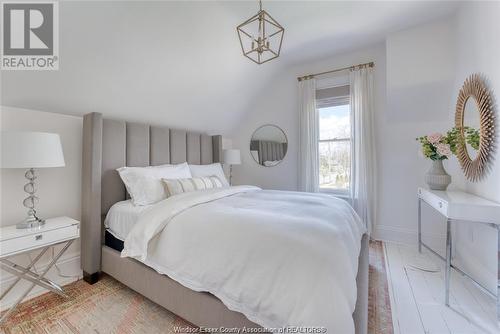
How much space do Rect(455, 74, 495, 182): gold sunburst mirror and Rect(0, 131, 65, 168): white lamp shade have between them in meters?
3.39

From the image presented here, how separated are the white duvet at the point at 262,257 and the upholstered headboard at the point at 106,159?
0.64 meters

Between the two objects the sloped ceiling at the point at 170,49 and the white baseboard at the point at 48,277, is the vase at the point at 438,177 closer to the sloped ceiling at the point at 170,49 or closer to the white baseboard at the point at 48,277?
the sloped ceiling at the point at 170,49

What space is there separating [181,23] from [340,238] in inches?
94.1

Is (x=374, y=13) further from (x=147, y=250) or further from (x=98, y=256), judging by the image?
(x=98, y=256)

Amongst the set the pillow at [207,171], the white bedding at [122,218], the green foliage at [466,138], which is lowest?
the white bedding at [122,218]

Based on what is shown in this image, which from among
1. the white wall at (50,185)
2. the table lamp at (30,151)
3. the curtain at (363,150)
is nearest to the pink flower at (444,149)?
the curtain at (363,150)

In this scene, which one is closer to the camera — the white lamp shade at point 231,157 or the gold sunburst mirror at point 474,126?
the gold sunburst mirror at point 474,126

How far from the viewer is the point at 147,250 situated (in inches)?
59.1

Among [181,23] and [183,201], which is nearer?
[183,201]

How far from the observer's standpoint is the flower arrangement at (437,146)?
205cm

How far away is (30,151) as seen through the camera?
1.44m

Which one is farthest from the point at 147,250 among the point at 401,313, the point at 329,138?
the point at 329,138

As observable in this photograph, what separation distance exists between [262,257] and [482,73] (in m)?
2.47

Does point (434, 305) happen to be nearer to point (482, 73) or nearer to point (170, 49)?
point (482, 73)
